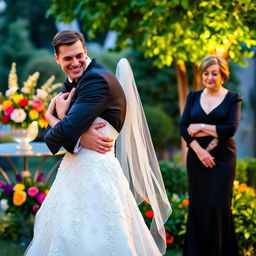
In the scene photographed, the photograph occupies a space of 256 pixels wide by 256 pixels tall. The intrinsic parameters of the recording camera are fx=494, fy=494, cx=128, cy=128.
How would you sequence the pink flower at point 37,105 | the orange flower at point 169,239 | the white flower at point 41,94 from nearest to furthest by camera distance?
the orange flower at point 169,239, the pink flower at point 37,105, the white flower at point 41,94

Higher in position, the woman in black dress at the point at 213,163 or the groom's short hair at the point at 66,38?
the groom's short hair at the point at 66,38

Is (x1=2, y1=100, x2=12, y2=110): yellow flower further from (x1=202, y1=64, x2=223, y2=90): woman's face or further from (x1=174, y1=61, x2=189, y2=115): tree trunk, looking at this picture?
(x1=174, y1=61, x2=189, y2=115): tree trunk

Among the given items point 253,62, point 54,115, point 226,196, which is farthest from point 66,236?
point 253,62

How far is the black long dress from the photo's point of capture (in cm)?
442

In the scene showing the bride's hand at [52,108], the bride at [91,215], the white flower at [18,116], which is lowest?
the bride at [91,215]

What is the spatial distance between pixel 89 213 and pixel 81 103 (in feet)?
2.11

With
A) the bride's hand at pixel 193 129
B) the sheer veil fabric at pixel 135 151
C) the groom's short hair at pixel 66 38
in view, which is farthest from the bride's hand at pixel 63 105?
the bride's hand at pixel 193 129

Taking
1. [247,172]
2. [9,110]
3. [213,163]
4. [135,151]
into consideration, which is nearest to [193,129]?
[213,163]

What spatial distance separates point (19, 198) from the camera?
5.41 meters

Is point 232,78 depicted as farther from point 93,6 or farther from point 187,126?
point 187,126

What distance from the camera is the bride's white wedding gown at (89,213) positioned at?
2.85 meters

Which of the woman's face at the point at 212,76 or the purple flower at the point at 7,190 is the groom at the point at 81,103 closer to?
the woman's face at the point at 212,76

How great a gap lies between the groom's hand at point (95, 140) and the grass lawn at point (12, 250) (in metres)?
2.36

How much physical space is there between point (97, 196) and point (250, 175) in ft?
13.8
